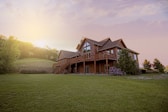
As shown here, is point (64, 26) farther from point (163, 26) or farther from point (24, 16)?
point (163, 26)

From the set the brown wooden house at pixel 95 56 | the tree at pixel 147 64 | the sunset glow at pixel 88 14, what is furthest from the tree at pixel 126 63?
the tree at pixel 147 64

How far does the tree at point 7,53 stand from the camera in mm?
22381

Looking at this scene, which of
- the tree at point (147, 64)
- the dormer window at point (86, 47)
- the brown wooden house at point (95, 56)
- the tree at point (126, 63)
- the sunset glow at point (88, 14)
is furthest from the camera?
the tree at point (147, 64)

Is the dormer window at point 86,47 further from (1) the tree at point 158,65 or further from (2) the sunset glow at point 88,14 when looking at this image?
(1) the tree at point 158,65

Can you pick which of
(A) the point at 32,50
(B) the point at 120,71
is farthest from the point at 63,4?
(A) the point at 32,50

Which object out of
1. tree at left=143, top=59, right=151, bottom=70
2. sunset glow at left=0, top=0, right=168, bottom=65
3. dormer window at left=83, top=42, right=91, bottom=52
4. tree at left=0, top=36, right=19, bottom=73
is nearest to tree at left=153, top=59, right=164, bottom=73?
tree at left=143, top=59, right=151, bottom=70

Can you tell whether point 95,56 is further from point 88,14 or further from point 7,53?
point 7,53

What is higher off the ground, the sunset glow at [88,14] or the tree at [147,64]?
the sunset glow at [88,14]

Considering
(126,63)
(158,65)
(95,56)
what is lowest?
(126,63)

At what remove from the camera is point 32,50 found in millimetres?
46531

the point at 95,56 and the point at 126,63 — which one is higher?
the point at 95,56

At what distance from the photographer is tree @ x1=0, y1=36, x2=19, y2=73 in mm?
22381

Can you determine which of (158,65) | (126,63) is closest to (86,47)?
(126,63)

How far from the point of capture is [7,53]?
2317 cm
